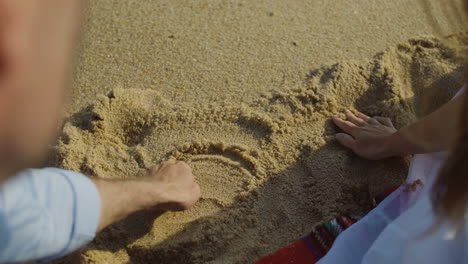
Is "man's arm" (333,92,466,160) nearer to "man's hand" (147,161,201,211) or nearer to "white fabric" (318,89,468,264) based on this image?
"white fabric" (318,89,468,264)

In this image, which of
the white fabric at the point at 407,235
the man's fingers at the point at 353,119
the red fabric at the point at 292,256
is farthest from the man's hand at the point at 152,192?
the man's fingers at the point at 353,119

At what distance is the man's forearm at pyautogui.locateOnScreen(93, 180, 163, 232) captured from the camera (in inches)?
51.8

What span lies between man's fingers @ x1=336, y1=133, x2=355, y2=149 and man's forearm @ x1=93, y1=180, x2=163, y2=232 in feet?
2.17

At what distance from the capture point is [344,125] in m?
1.69

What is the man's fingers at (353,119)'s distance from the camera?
169 cm

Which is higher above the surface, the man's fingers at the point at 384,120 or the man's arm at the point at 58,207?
the man's fingers at the point at 384,120

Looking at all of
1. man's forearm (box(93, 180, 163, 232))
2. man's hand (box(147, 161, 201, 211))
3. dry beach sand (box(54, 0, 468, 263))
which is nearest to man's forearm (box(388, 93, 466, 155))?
dry beach sand (box(54, 0, 468, 263))

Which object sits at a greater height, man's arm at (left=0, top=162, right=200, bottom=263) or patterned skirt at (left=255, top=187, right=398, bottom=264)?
man's arm at (left=0, top=162, right=200, bottom=263)

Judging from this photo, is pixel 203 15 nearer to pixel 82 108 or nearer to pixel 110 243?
pixel 82 108

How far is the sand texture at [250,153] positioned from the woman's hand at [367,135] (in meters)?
0.04

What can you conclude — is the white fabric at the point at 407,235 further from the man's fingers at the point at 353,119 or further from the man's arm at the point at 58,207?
the man's arm at the point at 58,207

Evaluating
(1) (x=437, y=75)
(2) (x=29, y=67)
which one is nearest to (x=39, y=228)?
(2) (x=29, y=67)

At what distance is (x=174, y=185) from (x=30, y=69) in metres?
0.91

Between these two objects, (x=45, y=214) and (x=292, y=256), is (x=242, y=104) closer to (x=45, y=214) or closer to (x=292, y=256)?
(x=292, y=256)
